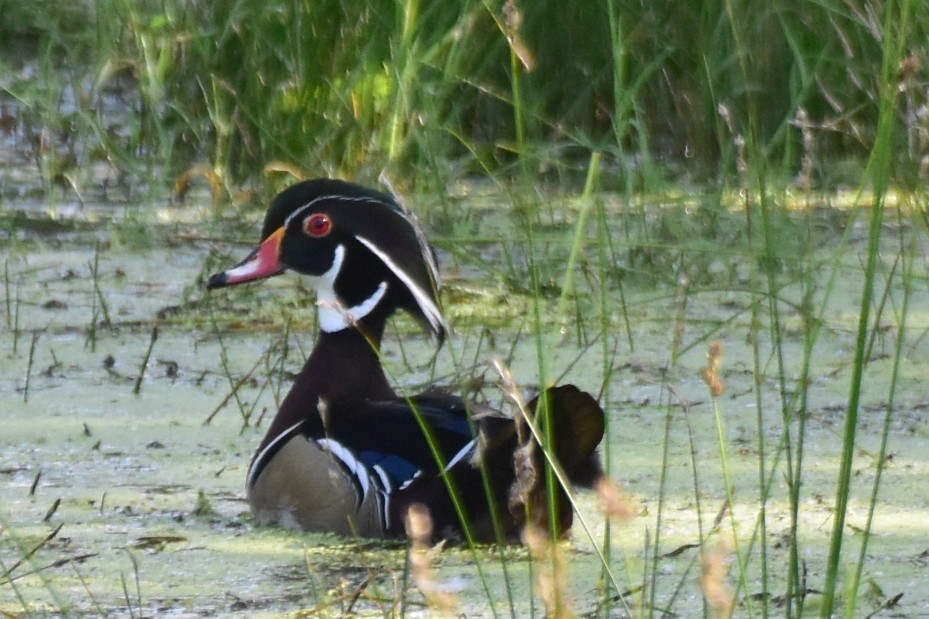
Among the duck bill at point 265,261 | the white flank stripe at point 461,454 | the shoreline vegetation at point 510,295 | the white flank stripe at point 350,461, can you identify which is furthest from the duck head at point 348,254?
the white flank stripe at point 461,454

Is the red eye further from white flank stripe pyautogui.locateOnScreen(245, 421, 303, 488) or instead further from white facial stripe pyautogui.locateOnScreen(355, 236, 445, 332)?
white flank stripe pyautogui.locateOnScreen(245, 421, 303, 488)

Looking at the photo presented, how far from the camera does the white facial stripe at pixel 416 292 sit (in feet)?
9.62

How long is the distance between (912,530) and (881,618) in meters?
0.44

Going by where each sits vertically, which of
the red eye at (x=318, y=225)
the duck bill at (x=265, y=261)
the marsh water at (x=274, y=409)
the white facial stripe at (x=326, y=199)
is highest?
the white facial stripe at (x=326, y=199)

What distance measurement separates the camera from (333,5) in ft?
15.1

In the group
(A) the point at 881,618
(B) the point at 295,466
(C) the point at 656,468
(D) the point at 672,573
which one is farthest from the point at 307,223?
(A) the point at 881,618

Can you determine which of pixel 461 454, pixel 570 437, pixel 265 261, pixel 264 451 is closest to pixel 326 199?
pixel 265 261

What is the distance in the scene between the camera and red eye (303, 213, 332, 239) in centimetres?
300

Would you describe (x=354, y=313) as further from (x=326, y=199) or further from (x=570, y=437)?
(x=570, y=437)

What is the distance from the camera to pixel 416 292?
116 inches

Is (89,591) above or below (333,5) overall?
below

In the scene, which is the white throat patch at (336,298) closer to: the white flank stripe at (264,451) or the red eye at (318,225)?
the red eye at (318,225)

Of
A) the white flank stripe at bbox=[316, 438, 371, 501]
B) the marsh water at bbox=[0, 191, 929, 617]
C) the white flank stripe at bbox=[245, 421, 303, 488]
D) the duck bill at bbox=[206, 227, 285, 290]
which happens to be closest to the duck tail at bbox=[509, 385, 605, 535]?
the marsh water at bbox=[0, 191, 929, 617]

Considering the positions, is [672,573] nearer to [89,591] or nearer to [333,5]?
[89,591]
